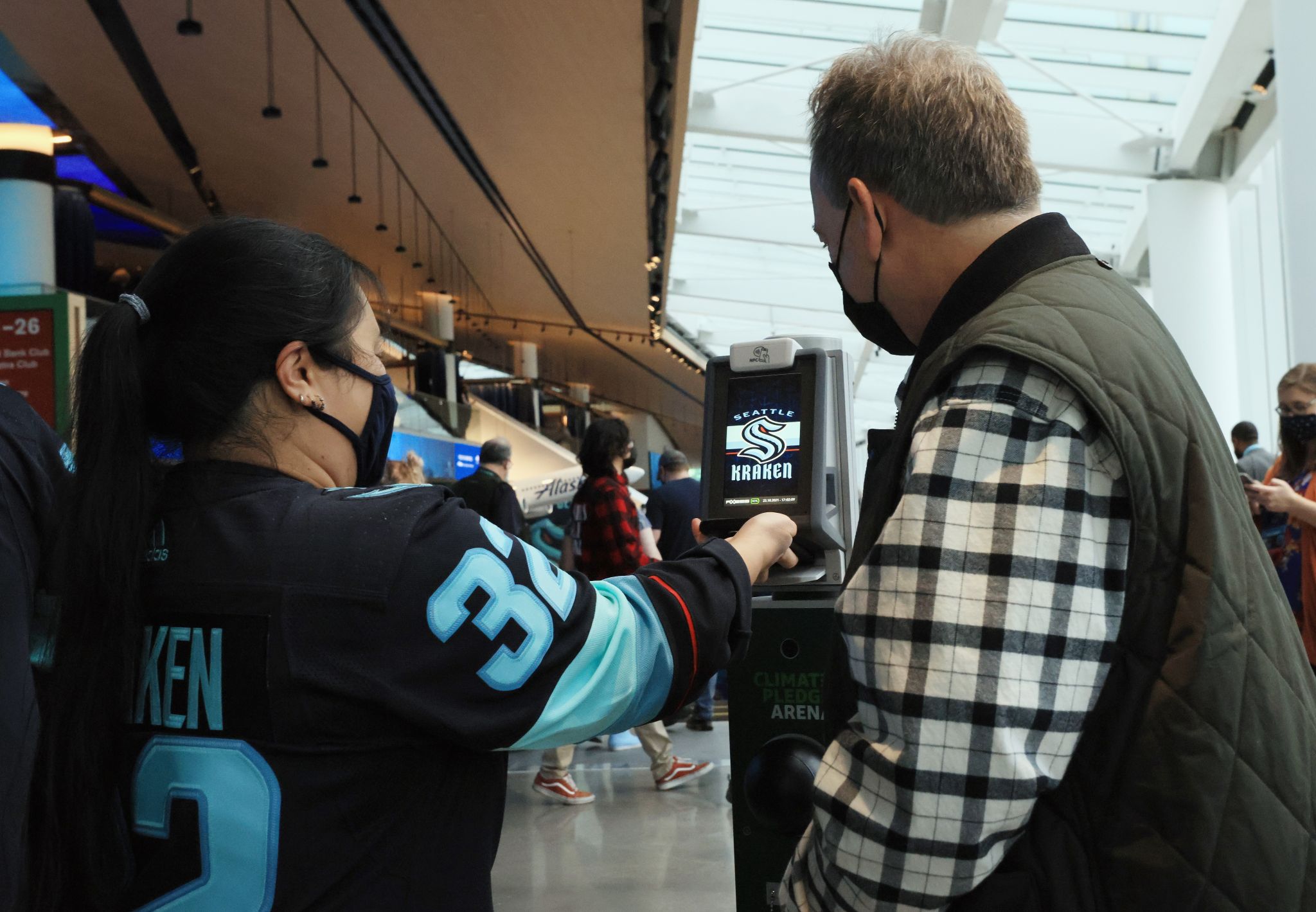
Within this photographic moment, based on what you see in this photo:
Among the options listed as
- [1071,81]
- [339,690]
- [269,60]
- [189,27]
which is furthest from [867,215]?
[1071,81]

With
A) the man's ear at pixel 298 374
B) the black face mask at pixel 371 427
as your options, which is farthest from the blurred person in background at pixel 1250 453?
the man's ear at pixel 298 374

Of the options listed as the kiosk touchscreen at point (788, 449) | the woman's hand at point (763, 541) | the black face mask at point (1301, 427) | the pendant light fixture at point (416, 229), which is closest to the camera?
the woman's hand at point (763, 541)

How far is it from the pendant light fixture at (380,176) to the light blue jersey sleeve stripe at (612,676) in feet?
32.6

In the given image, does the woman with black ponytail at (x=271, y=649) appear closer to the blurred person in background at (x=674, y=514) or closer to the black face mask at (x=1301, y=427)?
the black face mask at (x=1301, y=427)

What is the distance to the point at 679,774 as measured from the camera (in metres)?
5.64

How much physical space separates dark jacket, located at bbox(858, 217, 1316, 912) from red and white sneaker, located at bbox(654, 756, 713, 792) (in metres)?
4.71

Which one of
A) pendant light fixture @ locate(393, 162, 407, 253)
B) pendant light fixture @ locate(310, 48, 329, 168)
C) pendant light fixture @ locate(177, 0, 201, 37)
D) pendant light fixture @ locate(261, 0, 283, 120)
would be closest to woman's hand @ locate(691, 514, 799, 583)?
pendant light fixture @ locate(177, 0, 201, 37)

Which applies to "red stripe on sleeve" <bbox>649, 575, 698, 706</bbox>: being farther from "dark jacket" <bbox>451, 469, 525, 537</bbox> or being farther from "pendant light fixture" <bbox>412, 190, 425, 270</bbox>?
"pendant light fixture" <bbox>412, 190, 425, 270</bbox>

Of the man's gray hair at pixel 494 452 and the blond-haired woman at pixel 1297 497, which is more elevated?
the man's gray hair at pixel 494 452

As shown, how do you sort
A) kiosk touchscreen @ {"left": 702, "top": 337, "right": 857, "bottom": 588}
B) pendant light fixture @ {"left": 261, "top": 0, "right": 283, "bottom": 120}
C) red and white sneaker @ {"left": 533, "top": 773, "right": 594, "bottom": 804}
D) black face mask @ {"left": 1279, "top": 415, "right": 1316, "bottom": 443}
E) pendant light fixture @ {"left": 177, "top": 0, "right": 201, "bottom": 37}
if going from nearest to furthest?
kiosk touchscreen @ {"left": 702, "top": 337, "right": 857, "bottom": 588}
black face mask @ {"left": 1279, "top": 415, "right": 1316, "bottom": 443}
red and white sneaker @ {"left": 533, "top": 773, "right": 594, "bottom": 804}
pendant light fixture @ {"left": 177, "top": 0, "right": 201, "bottom": 37}
pendant light fixture @ {"left": 261, "top": 0, "right": 283, "bottom": 120}

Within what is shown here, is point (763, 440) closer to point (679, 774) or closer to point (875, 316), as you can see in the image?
point (875, 316)

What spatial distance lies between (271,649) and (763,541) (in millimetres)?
696

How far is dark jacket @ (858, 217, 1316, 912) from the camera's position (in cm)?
98

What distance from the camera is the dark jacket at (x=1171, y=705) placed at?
3.20ft
